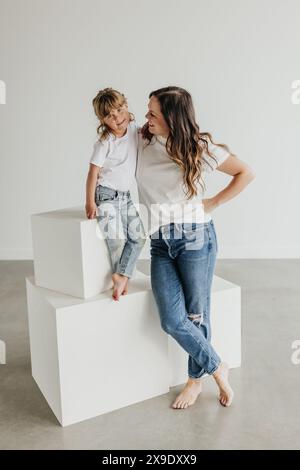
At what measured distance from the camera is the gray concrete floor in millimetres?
1896

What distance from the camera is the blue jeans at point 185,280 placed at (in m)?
2.04

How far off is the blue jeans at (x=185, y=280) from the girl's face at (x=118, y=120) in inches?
16.7

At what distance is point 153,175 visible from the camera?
202 cm

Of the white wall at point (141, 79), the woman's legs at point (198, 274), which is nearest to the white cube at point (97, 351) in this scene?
the woman's legs at point (198, 274)

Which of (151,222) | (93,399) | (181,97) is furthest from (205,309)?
(181,97)

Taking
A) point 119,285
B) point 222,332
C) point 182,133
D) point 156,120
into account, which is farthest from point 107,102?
point 222,332

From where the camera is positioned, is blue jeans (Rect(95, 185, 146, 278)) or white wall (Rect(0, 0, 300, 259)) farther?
white wall (Rect(0, 0, 300, 259))

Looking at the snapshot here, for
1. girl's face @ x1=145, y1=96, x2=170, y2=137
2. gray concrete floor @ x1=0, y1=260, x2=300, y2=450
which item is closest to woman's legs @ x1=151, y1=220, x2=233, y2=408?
gray concrete floor @ x1=0, y1=260, x2=300, y2=450

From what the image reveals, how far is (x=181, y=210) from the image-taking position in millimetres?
2041

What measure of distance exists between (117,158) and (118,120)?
0.15m

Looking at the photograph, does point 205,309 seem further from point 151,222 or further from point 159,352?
point 151,222

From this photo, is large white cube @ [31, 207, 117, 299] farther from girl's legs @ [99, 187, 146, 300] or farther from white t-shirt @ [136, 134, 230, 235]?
white t-shirt @ [136, 134, 230, 235]

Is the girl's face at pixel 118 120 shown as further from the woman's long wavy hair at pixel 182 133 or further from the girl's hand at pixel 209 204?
the girl's hand at pixel 209 204

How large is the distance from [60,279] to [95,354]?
34cm
